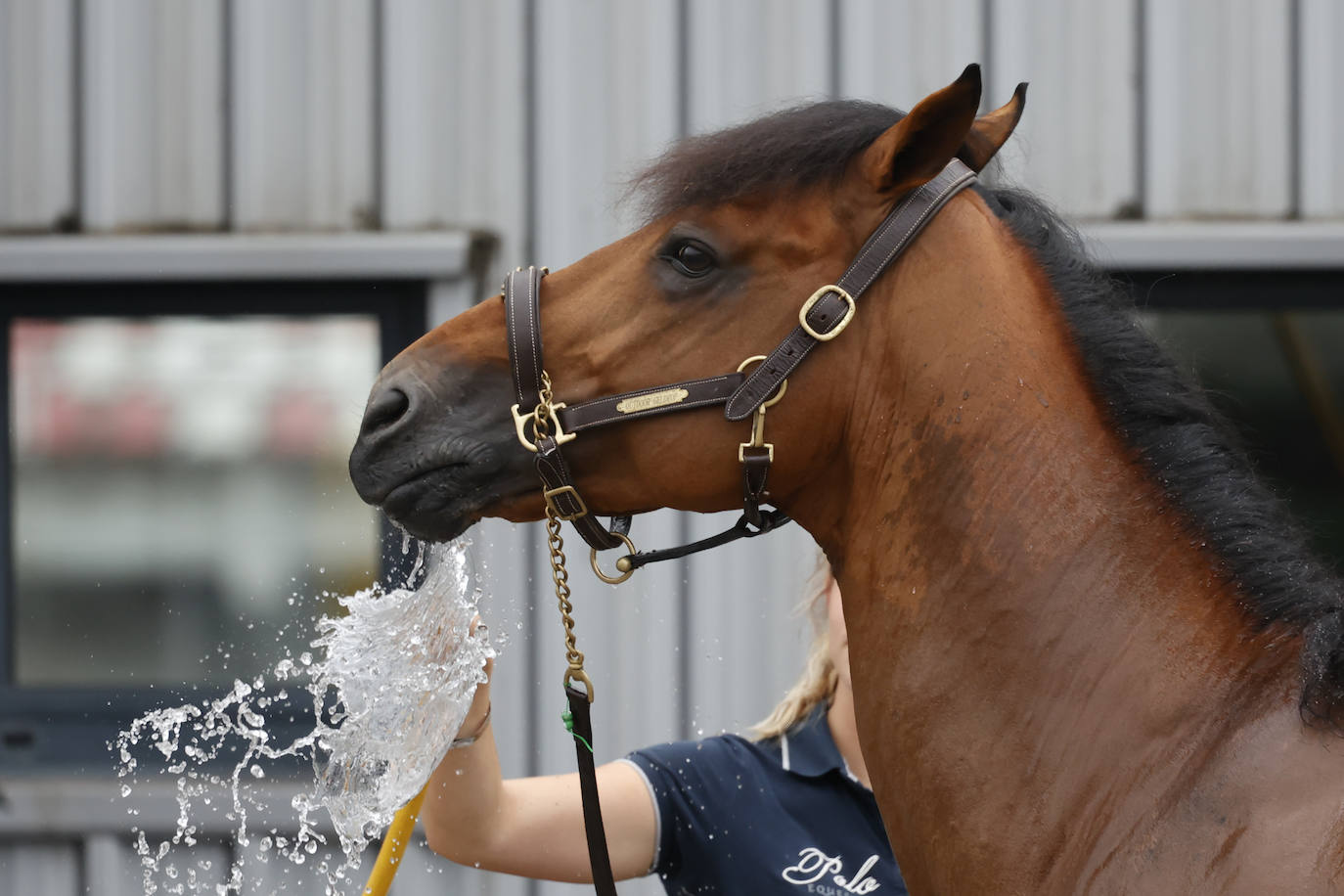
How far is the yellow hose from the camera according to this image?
1726 mm

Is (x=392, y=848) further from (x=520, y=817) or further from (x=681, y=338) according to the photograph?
(x=681, y=338)

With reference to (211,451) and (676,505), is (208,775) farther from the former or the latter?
(676,505)

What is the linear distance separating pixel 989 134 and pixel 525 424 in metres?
0.70

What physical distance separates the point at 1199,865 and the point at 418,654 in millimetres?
1102

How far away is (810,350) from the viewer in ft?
4.61

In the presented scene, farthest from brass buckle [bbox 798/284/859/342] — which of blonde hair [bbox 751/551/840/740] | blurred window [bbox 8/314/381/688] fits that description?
blurred window [bbox 8/314/381/688]

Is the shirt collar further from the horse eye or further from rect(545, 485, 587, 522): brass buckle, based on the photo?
the horse eye

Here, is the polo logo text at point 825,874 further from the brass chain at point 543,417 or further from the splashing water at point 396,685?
the brass chain at point 543,417

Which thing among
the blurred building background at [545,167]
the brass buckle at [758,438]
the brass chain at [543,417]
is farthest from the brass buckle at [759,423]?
the blurred building background at [545,167]

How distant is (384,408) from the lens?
1.52 metres

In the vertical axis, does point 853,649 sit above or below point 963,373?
below

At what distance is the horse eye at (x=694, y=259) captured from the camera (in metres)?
1.46

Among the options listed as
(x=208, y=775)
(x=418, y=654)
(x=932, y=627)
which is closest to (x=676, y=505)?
(x=932, y=627)

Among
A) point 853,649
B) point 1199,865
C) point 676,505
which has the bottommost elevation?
point 1199,865
